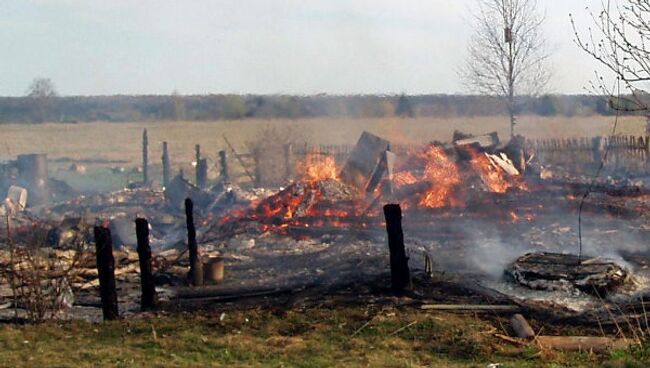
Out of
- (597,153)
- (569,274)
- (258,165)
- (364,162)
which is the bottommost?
(569,274)

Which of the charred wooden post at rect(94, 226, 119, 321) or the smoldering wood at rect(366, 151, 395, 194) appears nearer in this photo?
the charred wooden post at rect(94, 226, 119, 321)

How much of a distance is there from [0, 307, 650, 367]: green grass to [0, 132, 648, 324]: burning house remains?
3.62 ft

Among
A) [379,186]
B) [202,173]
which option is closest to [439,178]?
[379,186]

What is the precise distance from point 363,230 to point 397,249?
23.4ft

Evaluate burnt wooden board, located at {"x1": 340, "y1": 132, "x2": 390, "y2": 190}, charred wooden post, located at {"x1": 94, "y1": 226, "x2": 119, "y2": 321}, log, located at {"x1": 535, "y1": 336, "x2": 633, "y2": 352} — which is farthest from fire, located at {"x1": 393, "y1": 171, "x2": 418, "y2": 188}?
log, located at {"x1": 535, "y1": 336, "x2": 633, "y2": 352}

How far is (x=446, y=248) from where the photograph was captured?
1577 centimetres

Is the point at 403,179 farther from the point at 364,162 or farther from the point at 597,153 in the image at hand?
the point at 597,153

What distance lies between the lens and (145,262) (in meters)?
10.1

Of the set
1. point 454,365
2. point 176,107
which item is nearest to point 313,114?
point 176,107

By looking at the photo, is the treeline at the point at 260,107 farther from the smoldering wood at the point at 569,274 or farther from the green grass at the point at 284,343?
the green grass at the point at 284,343

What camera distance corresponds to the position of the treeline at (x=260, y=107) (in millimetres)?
36031

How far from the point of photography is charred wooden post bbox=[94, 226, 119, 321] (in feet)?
31.3

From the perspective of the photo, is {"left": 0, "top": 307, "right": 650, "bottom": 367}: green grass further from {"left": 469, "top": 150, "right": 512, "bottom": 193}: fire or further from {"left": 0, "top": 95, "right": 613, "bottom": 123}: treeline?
{"left": 0, "top": 95, "right": 613, "bottom": 123}: treeline

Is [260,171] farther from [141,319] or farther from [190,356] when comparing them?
[190,356]
